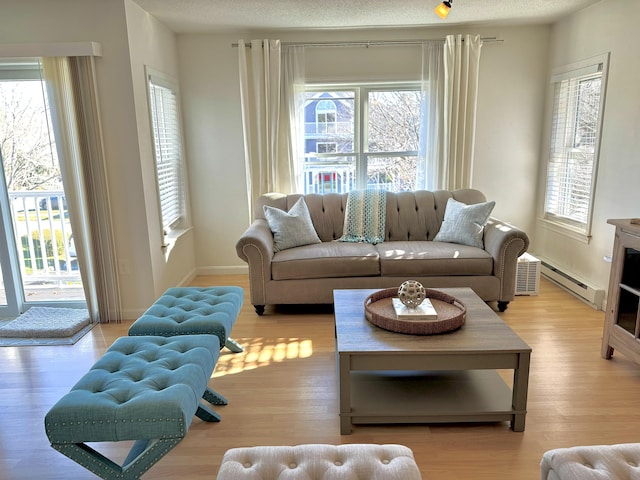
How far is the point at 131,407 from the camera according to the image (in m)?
1.62

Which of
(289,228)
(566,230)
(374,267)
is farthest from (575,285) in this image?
(289,228)

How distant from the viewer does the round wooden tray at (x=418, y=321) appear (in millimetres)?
2246

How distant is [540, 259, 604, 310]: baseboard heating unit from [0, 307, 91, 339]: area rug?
13.2 feet

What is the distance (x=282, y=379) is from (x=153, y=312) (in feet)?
2.74

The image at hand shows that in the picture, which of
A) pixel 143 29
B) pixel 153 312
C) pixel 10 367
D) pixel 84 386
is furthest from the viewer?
pixel 143 29

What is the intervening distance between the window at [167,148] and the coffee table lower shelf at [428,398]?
240 cm

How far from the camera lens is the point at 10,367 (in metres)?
2.94

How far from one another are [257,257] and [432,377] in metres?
1.61

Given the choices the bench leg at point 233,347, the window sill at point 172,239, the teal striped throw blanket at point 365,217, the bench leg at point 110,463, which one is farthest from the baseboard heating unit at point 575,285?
the window sill at point 172,239

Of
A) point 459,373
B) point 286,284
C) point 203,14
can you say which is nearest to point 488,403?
point 459,373

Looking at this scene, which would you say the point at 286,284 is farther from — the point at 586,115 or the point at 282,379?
the point at 586,115

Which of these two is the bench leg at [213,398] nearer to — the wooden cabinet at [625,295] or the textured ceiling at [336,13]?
the wooden cabinet at [625,295]

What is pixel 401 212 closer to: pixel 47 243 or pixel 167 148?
pixel 167 148

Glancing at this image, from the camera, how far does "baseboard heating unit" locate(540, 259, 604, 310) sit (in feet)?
12.1
